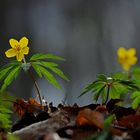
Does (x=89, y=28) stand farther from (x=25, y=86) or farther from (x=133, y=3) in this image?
(x=25, y=86)

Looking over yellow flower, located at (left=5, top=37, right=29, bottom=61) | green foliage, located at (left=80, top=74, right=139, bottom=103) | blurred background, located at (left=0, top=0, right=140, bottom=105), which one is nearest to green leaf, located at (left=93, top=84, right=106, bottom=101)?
green foliage, located at (left=80, top=74, right=139, bottom=103)

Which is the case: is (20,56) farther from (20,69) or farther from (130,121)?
(130,121)

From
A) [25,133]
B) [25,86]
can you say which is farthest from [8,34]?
[25,133]

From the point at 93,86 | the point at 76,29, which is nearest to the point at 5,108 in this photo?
the point at 93,86

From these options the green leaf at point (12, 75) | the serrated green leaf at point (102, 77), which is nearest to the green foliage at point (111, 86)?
the serrated green leaf at point (102, 77)

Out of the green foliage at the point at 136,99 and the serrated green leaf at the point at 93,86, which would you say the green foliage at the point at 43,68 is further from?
the green foliage at the point at 136,99
